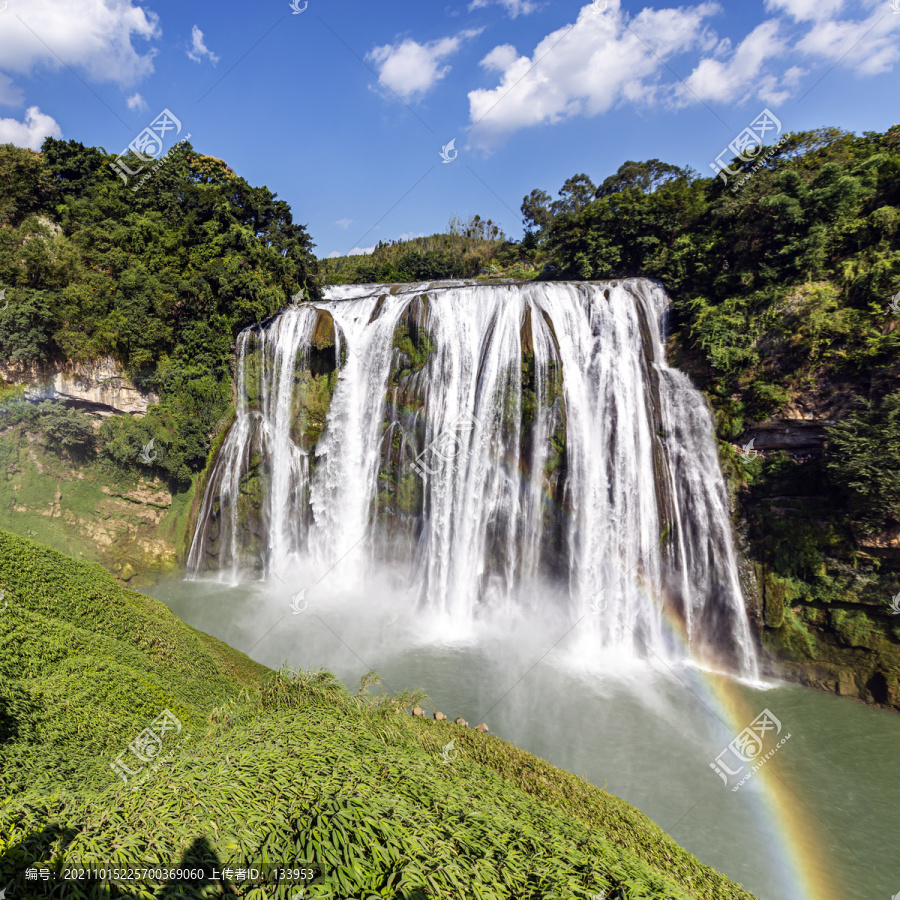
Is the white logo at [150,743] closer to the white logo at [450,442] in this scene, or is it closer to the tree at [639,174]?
the white logo at [450,442]

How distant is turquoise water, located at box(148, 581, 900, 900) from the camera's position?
24.6 ft

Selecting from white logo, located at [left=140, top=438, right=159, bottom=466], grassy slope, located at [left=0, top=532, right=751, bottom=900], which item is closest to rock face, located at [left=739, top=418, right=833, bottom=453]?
grassy slope, located at [left=0, top=532, right=751, bottom=900]

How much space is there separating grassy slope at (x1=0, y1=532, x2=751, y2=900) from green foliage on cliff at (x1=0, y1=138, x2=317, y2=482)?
13453mm

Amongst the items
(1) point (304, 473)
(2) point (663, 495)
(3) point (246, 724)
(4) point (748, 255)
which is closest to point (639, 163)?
(4) point (748, 255)

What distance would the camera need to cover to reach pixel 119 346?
19.0 m

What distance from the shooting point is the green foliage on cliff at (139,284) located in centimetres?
1806

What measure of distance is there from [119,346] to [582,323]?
19.2 meters

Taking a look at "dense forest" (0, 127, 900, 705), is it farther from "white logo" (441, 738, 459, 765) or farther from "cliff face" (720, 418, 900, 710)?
"white logo" (441, 738, 459, 765)

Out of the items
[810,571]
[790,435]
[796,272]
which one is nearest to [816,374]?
[790,435]

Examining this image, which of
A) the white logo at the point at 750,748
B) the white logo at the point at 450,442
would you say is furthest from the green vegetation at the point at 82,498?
the white logo at the point at 750,748

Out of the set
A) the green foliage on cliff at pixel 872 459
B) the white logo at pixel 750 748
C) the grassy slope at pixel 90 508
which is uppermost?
the green foliage on cliff at pixel 872 459

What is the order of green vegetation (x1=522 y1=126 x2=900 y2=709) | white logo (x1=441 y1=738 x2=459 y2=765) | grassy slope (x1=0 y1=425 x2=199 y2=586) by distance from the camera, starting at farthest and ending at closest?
grassy slope (x1=0 y1=425 x2=199 y2=586) < green vegetation (x1=522 y1=126 x2=900 y2=709) < white logo (x1=441 y1=738 x2=459 y2=765)

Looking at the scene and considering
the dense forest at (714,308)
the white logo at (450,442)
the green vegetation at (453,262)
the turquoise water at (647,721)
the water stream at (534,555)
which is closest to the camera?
the turquoise water at (647,721)

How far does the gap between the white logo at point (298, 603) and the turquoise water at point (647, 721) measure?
223mm
